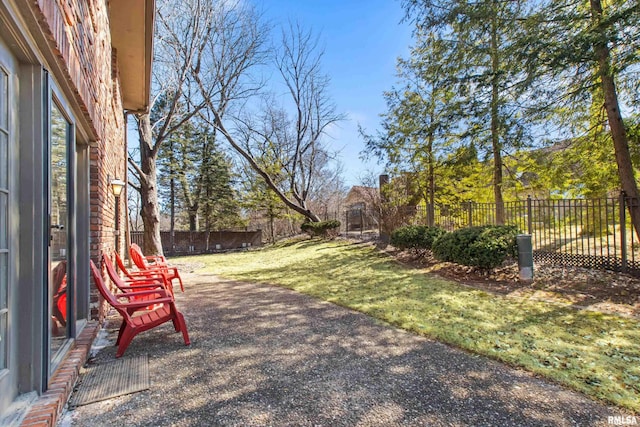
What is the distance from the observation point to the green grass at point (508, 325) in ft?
9.07

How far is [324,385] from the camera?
252 cm

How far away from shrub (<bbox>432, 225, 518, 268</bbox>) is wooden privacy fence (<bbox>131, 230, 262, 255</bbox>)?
48.1 feet

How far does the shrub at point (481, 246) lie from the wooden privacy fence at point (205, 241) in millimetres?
14654

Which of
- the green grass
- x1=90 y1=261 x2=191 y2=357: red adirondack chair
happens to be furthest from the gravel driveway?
the green grass

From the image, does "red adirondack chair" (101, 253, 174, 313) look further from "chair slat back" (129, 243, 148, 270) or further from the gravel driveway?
"chair slat back" (129, 243, 148, 270)

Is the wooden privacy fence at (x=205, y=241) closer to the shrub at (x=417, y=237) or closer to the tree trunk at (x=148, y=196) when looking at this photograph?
the tree trunk at (x=148, y=196)

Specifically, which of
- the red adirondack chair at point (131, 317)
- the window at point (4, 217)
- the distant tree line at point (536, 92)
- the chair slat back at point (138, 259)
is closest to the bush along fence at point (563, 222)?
the distant tree line at point (536, 92)

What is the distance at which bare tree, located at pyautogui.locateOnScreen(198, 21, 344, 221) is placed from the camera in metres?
16.2

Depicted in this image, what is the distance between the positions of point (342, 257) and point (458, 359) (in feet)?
24.1

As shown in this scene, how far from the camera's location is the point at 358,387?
249cm

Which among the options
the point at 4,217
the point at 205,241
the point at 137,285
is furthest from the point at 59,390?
the point at 205,241

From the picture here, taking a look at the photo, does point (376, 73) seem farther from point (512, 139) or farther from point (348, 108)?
point (512, 139)

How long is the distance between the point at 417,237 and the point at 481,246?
2.38m

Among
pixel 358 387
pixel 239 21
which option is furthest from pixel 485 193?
pixel 239 21
